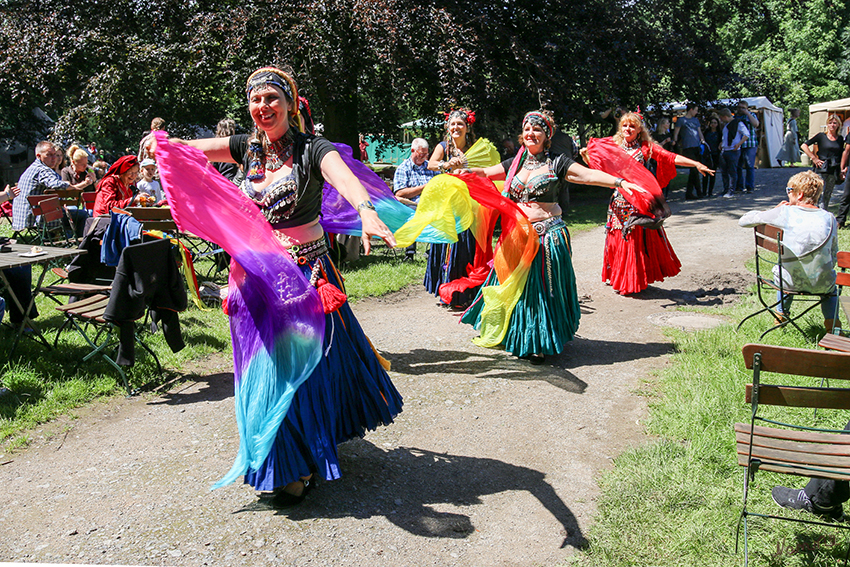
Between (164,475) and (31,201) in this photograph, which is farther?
(31,201)

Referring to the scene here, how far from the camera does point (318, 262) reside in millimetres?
3363

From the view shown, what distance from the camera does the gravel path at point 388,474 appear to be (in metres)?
3.09

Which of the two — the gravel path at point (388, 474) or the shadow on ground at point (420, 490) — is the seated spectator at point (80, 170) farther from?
the shadow on ground at point (420, 490)

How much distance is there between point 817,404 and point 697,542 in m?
0.84

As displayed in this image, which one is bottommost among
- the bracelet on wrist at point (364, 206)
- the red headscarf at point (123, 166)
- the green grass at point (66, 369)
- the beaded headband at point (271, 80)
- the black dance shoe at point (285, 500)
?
the black dance shoe at point (285, 500)

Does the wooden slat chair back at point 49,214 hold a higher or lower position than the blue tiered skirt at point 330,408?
higher

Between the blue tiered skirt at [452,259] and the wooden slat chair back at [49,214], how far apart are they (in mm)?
4495

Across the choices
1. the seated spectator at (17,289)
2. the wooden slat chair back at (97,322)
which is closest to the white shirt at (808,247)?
the wooden slat chair back at (97,322)

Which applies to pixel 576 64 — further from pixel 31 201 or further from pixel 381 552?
pixel 381 552

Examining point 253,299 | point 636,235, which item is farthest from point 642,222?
point 253,299

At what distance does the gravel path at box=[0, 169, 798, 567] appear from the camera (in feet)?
10.1

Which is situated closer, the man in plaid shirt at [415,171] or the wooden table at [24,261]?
the wooden table at [24,261]

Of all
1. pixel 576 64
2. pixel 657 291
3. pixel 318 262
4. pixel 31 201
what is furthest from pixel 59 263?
pixel 576 64

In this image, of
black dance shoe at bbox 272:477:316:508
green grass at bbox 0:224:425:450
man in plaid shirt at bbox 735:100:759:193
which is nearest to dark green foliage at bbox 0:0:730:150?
man in plaid shirt at bbox 735:100:759:193
